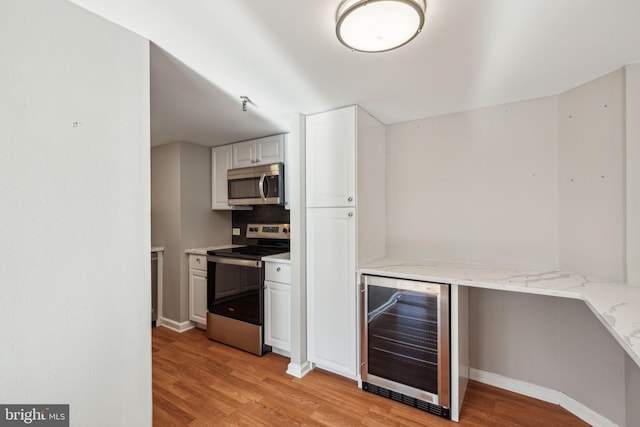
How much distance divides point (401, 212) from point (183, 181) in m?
2.45

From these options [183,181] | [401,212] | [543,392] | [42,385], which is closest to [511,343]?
[543,392]

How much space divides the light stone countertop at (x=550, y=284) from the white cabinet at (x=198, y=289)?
6.26 ft

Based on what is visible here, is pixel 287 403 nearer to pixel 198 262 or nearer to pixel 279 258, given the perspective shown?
pixel 279 258

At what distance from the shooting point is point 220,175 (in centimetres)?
349

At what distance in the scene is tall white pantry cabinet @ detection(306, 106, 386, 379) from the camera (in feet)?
7.21

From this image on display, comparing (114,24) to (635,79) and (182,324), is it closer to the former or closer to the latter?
(635,79)

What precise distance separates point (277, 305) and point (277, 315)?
92 millimetres

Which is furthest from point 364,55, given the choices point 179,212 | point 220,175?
A: point 179,212

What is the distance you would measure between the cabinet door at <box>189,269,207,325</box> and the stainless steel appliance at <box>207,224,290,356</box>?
0.60ft

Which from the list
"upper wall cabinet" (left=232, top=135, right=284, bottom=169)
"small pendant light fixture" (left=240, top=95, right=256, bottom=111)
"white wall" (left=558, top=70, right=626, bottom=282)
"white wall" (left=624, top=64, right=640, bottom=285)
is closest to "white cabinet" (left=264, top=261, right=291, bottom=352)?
"upper wall cabinet" (left=232, top=135, right=284, bottom=169)

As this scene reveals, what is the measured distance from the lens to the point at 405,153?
263 centimetres

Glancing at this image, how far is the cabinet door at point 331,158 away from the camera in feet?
7.25

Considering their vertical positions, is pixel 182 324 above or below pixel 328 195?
below

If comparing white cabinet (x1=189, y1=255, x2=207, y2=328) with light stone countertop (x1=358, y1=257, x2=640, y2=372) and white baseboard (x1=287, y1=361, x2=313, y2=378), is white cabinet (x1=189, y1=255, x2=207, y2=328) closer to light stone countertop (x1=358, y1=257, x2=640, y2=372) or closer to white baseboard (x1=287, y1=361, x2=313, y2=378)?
white baseboard (x1=287, y1=361, x2=313, y2=378)
